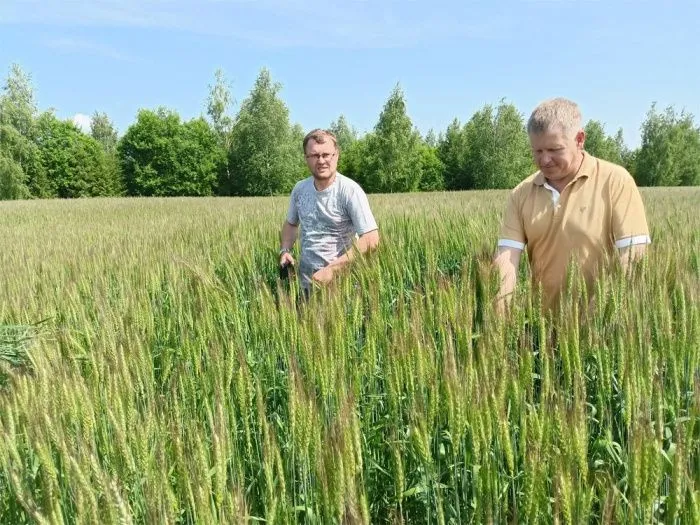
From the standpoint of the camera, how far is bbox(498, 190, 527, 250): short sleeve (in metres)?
2.50

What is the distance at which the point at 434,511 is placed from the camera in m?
1.31

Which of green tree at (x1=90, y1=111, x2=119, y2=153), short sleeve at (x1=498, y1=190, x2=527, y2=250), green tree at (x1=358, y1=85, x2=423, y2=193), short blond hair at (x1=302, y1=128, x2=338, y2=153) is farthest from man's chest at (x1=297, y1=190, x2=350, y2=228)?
green tree at (x1=90, y1=111, x2=119, y2=153)

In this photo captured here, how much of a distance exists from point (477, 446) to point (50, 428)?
731mm

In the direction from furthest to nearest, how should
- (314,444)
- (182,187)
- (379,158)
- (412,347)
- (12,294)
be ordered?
(182,187), (379,158), (12,294), (412,347), (314,444)

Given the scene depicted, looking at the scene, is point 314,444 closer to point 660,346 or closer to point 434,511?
point 434,511

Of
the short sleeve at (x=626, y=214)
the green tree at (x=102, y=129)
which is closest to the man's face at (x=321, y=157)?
the short sleeve at (x=626, y=214)

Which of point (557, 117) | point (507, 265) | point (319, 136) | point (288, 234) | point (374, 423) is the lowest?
point (374, 423)

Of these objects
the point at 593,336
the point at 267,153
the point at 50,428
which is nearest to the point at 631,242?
the point at 593,336

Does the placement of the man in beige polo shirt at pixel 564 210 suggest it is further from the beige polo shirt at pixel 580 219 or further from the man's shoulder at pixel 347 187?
the man's shoulder at pixel 347 187

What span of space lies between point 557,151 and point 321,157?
1552 millimetres

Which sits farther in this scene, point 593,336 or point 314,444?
point 593,336

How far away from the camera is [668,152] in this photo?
140 ft

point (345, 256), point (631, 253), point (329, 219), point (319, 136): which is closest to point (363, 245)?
point (345, 256)

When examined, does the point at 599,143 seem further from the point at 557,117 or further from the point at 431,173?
the point at 557,117
